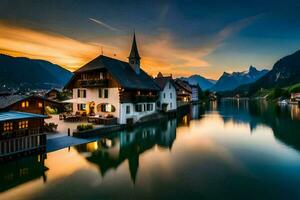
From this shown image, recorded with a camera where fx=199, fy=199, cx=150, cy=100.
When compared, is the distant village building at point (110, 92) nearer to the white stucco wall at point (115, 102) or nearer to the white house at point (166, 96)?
the white stucco wall at point (115, 102)

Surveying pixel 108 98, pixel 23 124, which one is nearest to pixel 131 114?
pixel 108 98

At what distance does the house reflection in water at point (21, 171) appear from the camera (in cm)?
1110

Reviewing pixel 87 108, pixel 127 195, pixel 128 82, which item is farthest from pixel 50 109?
pixel 127 195

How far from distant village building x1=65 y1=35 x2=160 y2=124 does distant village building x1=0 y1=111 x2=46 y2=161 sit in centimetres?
1381

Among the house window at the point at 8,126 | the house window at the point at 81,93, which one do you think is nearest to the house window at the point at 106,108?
the house window at the point at 81,93

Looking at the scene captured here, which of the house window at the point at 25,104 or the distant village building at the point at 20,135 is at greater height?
the house window at the point at 25,104

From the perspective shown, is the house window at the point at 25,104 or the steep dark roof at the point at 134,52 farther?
the steep dark roof at the point at 134,52

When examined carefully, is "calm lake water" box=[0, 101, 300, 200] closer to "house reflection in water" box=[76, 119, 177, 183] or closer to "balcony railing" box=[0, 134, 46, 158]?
"house reflection in water" box=[76, 119, 177, 183]

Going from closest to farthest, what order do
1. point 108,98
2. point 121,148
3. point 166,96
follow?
point 121,148 → point 108,98 → point 166,96

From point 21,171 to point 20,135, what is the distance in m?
2.86

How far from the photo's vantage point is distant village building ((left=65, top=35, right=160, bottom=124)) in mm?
29422

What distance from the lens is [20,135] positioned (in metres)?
14.3

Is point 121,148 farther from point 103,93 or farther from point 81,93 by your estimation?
point 81,93

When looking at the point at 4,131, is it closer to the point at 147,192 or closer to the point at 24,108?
the point at 24,108
